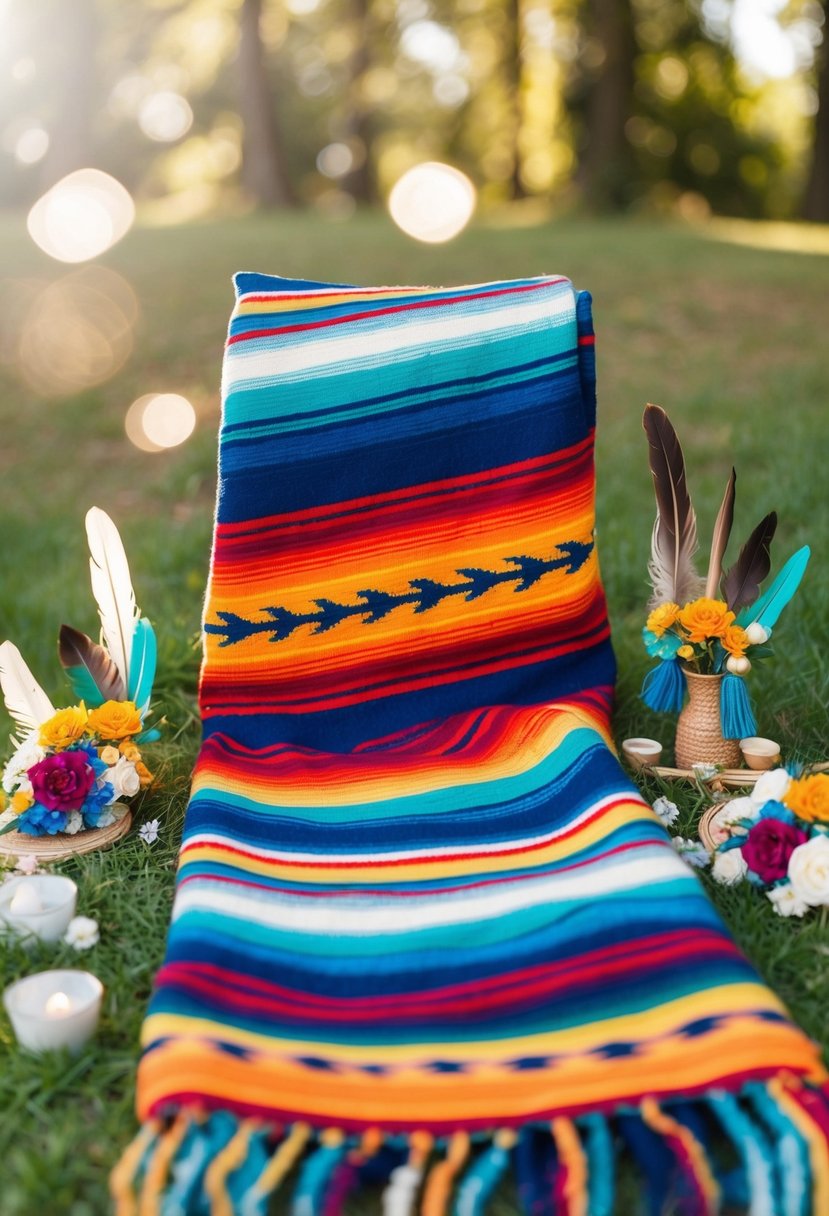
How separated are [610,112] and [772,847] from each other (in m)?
12.7

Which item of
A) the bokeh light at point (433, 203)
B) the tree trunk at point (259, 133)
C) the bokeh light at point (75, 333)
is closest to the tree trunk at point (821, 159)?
the bokeh light at point (433, 203)

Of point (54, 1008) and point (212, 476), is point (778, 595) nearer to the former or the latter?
point (54, 1008)

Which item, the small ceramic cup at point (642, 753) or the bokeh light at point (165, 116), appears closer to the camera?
the small ceramic cup at point (642, 753)

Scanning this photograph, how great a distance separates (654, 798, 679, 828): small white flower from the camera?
2376 mm

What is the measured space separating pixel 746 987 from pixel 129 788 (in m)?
1.35

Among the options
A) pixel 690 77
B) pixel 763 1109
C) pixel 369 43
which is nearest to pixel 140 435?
pixel 763 1109

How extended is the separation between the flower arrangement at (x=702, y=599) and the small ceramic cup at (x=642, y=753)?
101 mm

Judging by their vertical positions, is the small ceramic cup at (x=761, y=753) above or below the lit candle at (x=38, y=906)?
below

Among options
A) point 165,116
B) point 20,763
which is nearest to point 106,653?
point 20,763

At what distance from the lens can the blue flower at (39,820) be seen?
2232 millimetres

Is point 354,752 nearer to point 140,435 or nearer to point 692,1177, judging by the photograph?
point 692,1177

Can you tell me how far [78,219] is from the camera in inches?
453

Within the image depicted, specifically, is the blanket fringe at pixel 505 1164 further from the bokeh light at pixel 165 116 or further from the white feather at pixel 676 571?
the bokeh light at pixel 165 116

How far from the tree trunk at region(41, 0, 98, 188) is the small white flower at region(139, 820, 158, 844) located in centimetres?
1147
